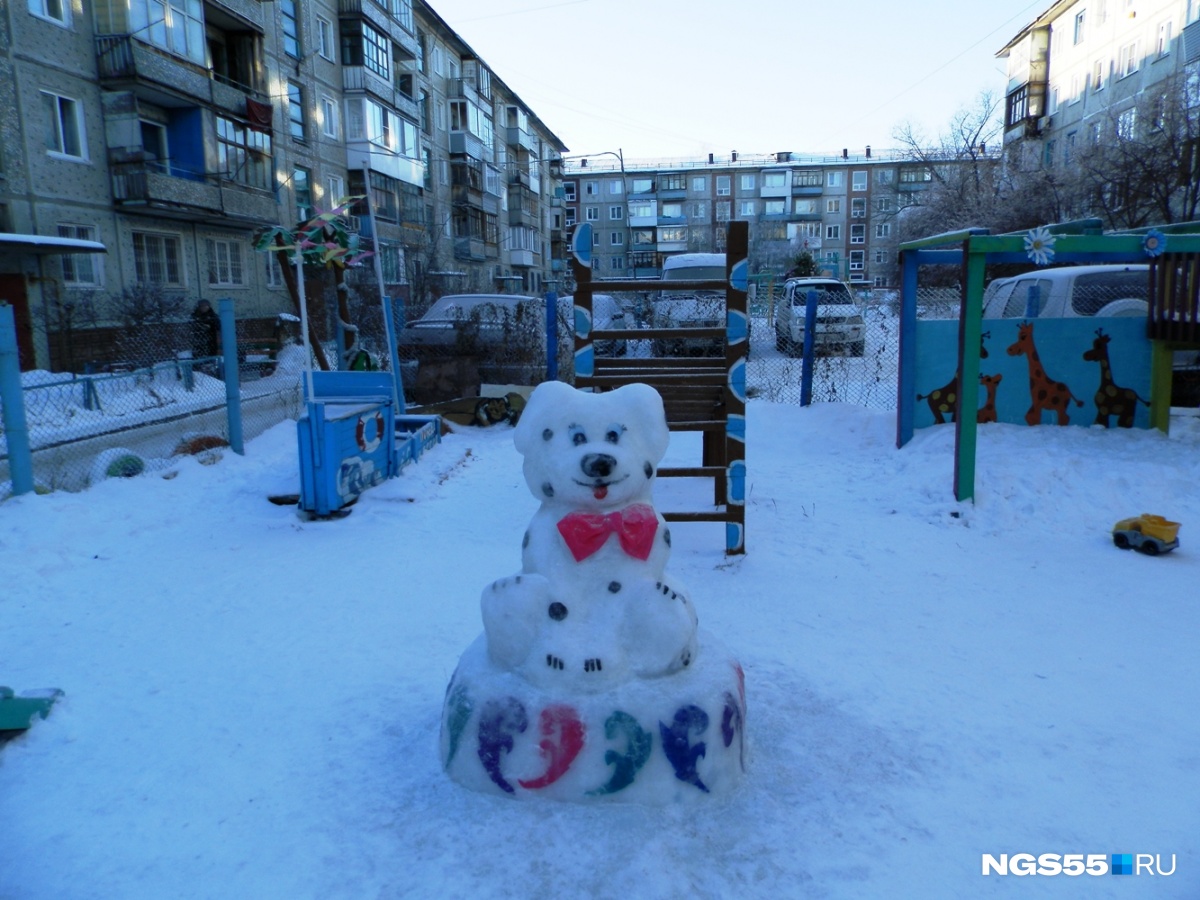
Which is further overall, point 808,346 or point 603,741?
point 808,346

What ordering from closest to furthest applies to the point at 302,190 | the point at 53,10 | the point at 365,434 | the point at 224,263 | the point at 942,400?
the point at 365,434 → the point at 942,400 → the point at 53,10 → the point at 224,263 → the point at 302,190

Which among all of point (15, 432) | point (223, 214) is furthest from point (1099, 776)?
point (223, 214)

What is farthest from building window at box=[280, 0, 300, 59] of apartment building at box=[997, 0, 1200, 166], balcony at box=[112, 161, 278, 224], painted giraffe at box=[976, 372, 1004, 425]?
painted giraffe at box=[976, 372, 1004, 425]

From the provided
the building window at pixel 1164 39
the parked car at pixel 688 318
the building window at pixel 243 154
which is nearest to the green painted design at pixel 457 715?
the parked car at pixel 688 318

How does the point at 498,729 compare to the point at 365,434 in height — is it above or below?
below

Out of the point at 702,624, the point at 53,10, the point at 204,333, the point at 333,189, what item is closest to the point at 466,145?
the point at 333,189

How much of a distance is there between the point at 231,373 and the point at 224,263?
1547cm

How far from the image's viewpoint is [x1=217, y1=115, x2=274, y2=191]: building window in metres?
20.4

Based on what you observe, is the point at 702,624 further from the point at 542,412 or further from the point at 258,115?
the point at 258,115

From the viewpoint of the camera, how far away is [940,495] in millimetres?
6496

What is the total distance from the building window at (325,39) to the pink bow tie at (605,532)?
27.2m

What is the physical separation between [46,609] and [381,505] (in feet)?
8.23

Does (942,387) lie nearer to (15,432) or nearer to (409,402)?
(409,402)

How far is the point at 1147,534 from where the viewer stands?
208 inches
